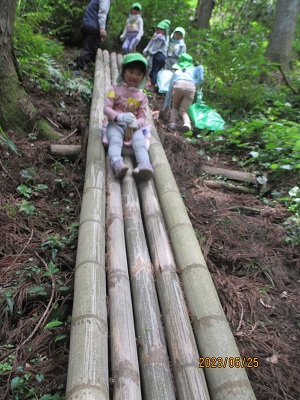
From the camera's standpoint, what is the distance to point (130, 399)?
5.16 ft

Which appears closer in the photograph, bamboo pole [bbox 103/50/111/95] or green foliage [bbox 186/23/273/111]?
bamboo pole [bbox 103/50/111/95]

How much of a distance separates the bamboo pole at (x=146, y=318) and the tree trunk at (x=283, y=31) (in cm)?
612

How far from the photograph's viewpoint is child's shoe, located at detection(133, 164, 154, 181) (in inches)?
127

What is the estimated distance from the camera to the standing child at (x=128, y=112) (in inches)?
131

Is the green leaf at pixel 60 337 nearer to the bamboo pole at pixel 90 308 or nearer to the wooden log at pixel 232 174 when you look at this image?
the bamboo pole at pixel 90 308

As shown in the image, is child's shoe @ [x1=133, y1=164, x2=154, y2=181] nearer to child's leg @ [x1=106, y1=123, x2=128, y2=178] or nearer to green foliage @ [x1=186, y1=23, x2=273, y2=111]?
child's leg @ [x1=106, y1=123, x2=128, y2=178]

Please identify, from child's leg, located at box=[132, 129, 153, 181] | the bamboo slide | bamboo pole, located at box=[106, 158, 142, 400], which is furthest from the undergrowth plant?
bamboo pole, located at box=[106, 158, 142, 400]

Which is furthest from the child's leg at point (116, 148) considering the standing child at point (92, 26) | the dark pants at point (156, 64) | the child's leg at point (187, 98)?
the dark pants at point (156, 64)

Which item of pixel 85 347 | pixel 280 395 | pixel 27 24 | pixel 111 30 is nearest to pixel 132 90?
pixel 27 24

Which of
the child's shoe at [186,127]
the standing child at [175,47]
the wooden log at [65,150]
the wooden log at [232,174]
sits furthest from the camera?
the standing child at [175,47]

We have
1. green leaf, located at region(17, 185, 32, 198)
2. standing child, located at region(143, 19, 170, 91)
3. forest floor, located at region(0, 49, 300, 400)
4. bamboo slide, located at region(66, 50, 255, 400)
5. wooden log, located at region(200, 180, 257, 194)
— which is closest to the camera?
bamboo slide, located at region(66, 50, 255, 400)

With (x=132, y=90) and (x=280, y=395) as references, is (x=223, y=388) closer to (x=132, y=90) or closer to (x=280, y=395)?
(x=280, y=395)

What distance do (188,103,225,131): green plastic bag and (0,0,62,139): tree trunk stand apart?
2434 millimetres
